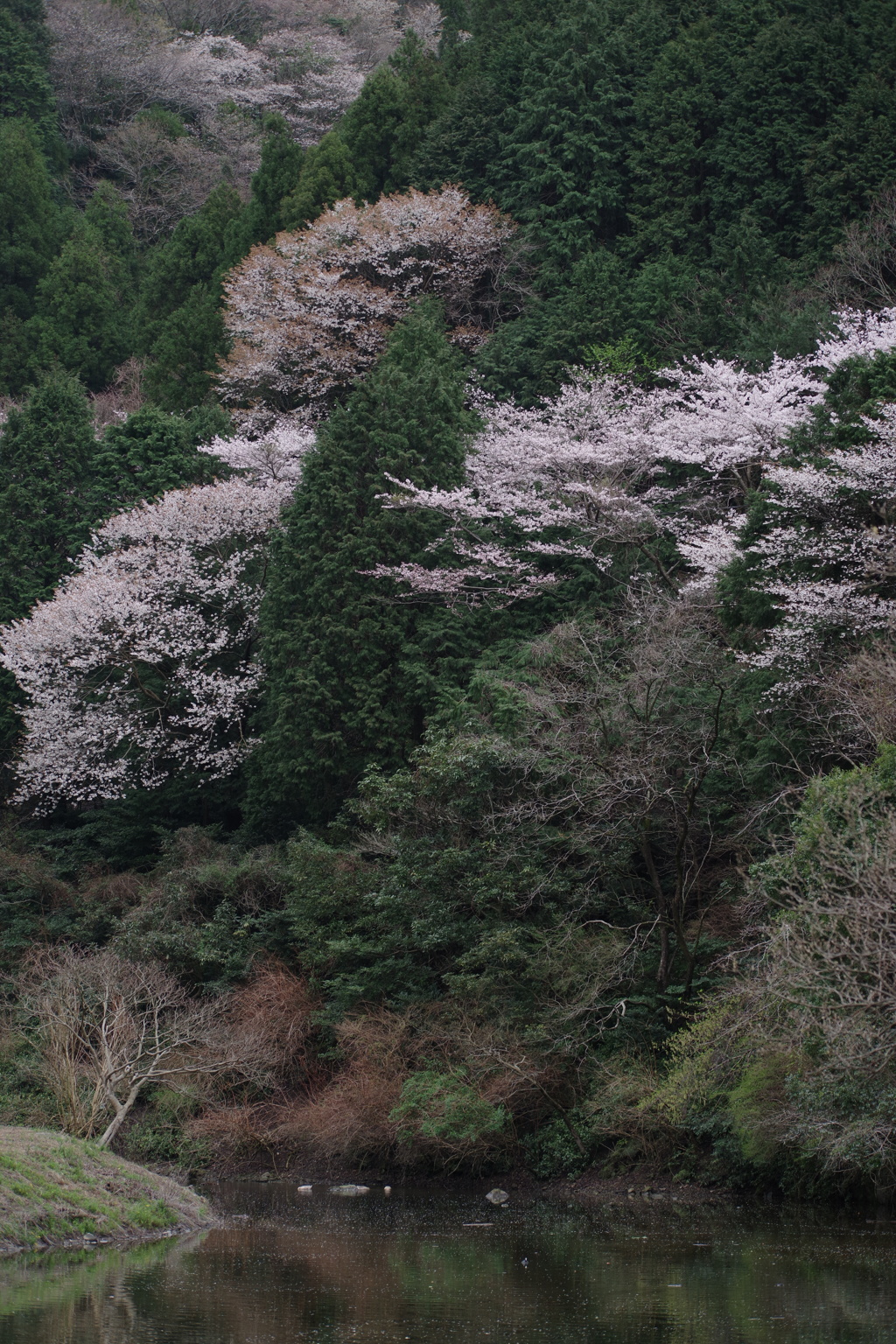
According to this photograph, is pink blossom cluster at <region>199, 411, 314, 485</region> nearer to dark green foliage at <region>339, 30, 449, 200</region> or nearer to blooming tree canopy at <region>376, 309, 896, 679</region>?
blooming tree canopy at <region>376, 309, 896, 679</region>

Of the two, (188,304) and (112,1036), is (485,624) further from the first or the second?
(188,304)

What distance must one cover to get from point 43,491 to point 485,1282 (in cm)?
2339

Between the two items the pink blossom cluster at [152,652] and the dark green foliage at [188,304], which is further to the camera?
the dark green foliage at [188,304]

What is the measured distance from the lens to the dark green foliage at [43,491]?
3011 centimetres

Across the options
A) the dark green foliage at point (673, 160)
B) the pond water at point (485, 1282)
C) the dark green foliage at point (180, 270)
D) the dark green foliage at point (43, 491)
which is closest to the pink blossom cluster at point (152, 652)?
the dark green foliage at point (43, 491)

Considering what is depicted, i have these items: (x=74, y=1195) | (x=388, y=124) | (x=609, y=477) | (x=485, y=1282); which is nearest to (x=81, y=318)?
(x=388, y=124)

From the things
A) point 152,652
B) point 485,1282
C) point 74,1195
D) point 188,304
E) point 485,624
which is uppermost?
point 188,304

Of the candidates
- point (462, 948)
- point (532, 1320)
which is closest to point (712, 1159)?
point (462, 948)

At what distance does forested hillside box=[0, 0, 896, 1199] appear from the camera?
16.7 meters

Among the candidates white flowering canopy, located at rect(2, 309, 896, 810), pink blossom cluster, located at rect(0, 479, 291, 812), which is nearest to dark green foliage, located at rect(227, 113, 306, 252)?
white flowering canopy, located at rect(2, 309, 896, 810)

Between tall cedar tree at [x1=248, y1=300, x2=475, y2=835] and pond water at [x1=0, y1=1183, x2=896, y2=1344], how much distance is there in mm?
8606

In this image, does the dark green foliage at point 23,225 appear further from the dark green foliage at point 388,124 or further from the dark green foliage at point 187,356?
the dark green foliage at point 388,124

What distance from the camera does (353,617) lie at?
23.8 meters

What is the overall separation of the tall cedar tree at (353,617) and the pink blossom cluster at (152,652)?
1.73 meters
